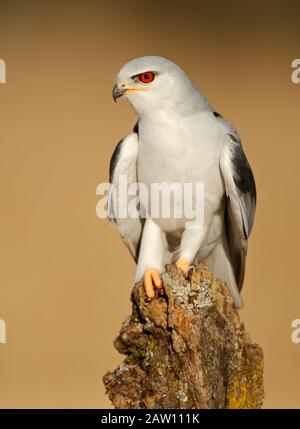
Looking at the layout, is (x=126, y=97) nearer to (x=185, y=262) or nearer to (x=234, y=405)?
(x=185, y=262)

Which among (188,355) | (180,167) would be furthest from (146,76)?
(188,355)

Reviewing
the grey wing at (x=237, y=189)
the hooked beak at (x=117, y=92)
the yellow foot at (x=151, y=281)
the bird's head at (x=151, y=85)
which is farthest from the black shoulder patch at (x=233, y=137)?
the yellow foot at (x=151, y=281)

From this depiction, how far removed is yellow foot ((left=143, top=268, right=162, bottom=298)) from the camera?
9.16 ft

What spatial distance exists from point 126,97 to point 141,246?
674 millimetres

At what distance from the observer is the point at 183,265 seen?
2873mm

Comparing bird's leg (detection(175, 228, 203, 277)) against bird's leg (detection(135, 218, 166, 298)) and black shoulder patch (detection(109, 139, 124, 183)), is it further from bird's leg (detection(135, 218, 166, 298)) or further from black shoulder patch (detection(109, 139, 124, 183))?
black shoulder patch (detection(109, 139, 124, 183))

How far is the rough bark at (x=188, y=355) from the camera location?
2.58m

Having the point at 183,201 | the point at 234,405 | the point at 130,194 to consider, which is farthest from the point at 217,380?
the point at 130,194

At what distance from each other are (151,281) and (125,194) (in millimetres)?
443

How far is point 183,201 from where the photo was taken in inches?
112

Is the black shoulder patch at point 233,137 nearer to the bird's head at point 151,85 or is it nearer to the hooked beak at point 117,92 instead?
the bird's head at point 151,85

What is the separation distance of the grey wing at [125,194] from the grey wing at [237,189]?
38 cm

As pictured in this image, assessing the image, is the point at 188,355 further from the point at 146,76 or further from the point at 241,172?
the point at 146,76

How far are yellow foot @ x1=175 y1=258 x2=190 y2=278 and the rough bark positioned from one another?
0.09 metres
